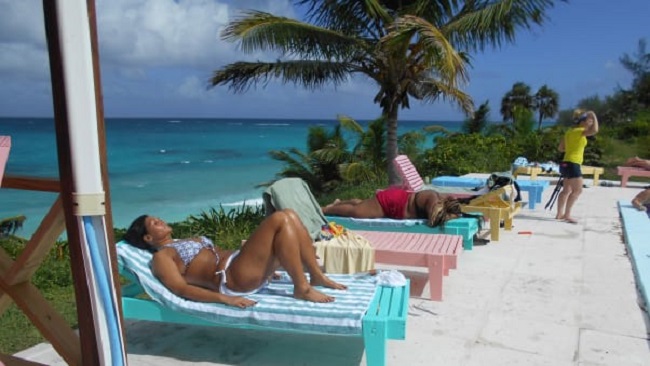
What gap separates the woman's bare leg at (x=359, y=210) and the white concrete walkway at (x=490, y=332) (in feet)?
3.31

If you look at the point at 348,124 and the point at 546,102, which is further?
the point at 546,102

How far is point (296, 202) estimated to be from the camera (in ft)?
16.6

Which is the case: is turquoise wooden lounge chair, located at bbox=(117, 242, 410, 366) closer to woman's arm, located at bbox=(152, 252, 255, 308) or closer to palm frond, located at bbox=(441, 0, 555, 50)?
woman's arm, located at bbox=(152, 252, 255, 308)

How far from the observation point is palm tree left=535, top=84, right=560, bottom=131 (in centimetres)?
3916

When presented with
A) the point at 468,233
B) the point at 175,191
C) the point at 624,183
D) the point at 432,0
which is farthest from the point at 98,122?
the point at 175,191

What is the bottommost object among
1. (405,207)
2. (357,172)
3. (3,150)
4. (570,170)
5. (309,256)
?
(357,172)

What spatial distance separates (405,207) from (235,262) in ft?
9.80

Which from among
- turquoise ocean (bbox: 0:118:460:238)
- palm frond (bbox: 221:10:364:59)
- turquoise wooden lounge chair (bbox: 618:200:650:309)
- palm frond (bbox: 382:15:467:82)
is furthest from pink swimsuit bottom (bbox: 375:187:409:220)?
turquoise ocean (bbox: 0:118:460:238)

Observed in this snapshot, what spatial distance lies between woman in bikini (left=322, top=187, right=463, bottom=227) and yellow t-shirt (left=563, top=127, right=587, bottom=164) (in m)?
2.39

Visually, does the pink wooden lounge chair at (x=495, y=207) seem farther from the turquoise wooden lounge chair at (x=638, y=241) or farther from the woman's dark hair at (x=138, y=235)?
the woman's dark hair at (x=138, y=235)

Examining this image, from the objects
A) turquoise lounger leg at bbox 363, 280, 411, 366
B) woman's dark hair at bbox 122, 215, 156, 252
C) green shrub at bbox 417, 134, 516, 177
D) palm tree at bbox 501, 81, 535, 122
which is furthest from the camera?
palm tree at bbox 501, 81, 535, 122

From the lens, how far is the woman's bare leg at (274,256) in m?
3.18

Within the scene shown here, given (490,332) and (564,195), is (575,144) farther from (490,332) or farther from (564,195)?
(490,332)

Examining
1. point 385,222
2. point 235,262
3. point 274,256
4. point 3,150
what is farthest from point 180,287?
point 385,222
